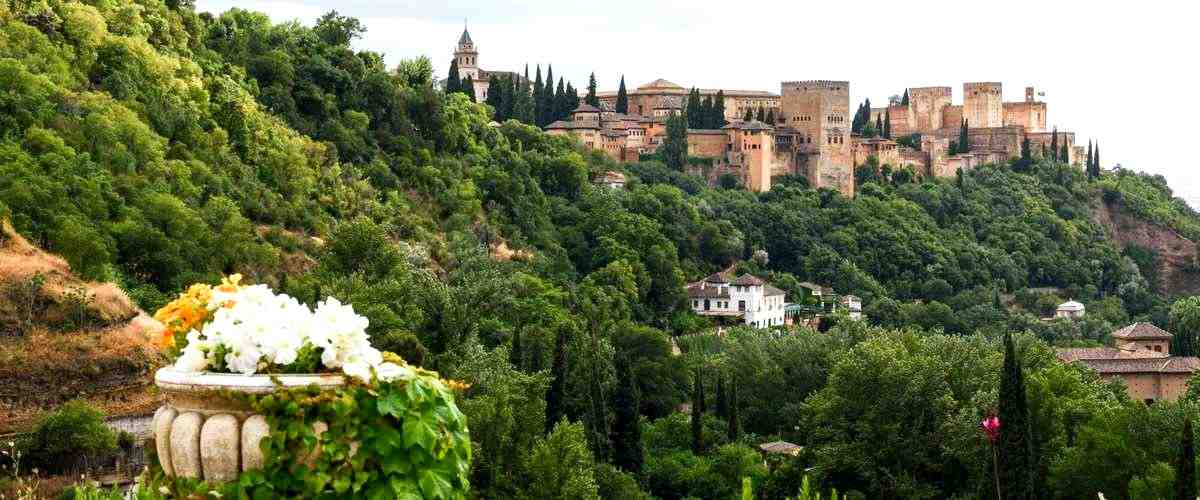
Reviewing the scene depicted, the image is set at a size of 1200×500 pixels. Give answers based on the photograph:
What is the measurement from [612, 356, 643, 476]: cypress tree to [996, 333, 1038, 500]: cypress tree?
979 centimetres

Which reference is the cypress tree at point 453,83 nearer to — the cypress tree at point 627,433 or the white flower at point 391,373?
the cypress tree at point 627,433

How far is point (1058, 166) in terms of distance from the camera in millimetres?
97125

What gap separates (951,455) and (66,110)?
21175 millimetres

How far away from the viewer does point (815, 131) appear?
8481 centimetres

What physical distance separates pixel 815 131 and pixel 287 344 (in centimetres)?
8007

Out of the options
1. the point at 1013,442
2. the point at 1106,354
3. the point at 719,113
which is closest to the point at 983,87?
the point at 719,113

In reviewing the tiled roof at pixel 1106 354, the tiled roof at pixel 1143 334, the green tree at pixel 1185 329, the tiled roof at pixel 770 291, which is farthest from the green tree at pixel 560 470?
the tiled roof at pixel 770 291

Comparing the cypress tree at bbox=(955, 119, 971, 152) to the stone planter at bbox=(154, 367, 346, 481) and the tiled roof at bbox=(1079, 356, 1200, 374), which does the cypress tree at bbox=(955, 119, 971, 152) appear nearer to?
the tiled roof at bbox=(1079, 356, 1200, 374)

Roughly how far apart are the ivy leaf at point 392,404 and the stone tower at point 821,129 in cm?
7765

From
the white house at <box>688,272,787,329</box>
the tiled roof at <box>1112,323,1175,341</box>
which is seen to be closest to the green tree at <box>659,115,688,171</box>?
the white house at <box>688,272,787,329</box>

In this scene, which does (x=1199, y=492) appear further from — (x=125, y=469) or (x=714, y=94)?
(x=714, y=94)

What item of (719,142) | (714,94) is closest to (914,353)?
(719,142)

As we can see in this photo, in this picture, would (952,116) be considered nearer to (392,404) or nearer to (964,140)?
(964,140)

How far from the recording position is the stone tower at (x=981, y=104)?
10162cm
